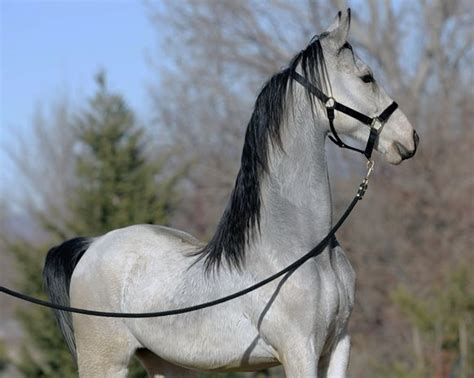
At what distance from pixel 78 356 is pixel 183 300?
87 cm

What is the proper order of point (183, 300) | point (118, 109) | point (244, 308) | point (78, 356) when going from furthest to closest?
1. point (118, 109)
2. point (78, 356)
3. point (183, 300)
4. point (244, 308)

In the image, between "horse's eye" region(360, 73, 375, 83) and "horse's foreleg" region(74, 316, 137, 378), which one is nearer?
"horse's eye" region(360, 73, 375, 83)

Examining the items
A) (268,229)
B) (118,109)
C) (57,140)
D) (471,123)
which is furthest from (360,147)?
(57,140)

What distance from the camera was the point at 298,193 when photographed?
4.08 m

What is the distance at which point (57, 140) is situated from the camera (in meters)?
35.5

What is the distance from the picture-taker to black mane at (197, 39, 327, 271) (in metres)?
4.05

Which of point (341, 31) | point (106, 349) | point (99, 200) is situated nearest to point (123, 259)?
point (106, 349)

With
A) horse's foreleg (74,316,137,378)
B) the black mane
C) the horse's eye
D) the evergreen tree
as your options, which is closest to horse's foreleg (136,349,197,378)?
horse's foreleg (74,316,137,378)

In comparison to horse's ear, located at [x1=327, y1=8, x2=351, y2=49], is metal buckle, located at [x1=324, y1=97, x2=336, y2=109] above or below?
below

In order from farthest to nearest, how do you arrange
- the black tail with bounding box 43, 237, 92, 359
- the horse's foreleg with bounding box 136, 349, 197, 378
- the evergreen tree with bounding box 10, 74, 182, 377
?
the evergreen tree with bounding box 10, 74, 182, 377, the black tail with bounding box 43, 237, 92, 359, the horse's foreleg with bounding box 136, 349, 197, 378

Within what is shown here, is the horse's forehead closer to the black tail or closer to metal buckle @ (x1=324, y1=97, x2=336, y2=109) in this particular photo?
metal buckle @ (x1=324, y1=97, x2=336, y2=109)

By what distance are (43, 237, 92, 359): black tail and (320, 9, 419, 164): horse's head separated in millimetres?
1971

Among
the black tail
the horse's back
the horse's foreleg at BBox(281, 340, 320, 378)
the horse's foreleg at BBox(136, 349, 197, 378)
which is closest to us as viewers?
the horse's foreleg at BBox(281, 340, 320, 378)

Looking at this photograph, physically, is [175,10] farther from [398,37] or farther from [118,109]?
[118,109]
